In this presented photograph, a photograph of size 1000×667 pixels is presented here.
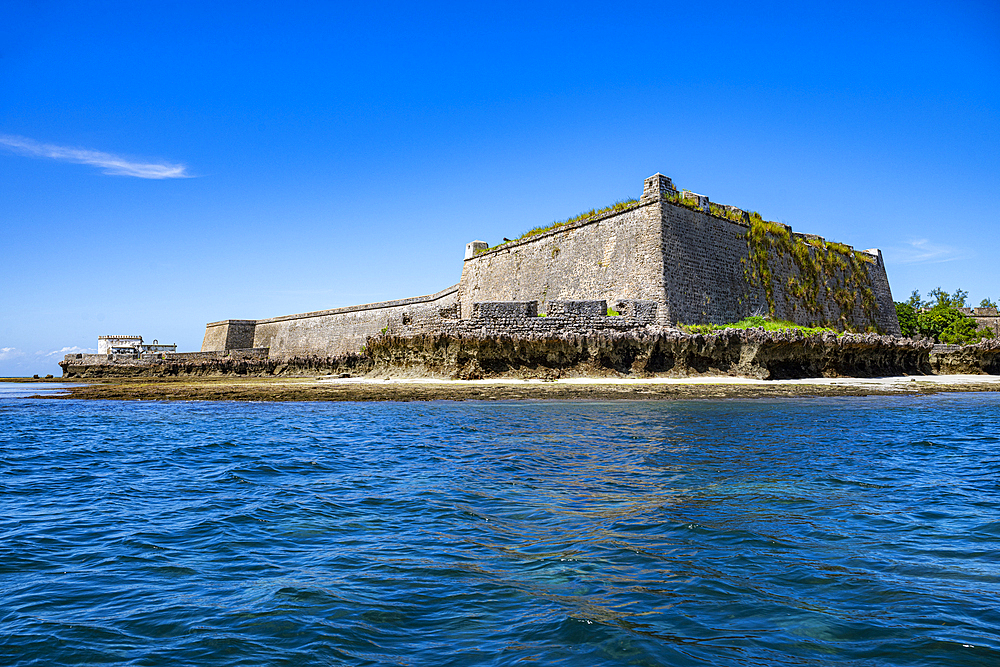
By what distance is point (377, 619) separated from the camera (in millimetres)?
2516

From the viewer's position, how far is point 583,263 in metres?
22.4

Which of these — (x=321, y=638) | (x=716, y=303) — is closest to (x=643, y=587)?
(x=321, y=638)

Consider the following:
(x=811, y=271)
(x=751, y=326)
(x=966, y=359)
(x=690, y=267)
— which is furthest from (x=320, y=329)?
(x=966, y=359)

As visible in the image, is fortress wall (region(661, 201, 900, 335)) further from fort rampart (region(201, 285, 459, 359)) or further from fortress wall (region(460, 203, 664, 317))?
fort rampart (region(201, 285, 459, 359))

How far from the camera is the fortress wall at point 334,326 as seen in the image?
30.1 meters

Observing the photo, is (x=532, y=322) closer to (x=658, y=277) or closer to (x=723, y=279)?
(x=658, y=277)

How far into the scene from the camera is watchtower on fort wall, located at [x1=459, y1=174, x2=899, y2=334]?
65.0ft

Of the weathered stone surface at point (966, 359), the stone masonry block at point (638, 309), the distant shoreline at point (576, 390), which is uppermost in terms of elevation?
the stone masonry block at point (638, 309)

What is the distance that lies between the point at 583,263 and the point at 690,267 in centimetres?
416

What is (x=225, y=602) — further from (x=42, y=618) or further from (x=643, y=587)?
(x=643, y=587)

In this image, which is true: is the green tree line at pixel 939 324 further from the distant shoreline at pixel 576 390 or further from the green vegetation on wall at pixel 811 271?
the distant shoreline at pixel 576 390

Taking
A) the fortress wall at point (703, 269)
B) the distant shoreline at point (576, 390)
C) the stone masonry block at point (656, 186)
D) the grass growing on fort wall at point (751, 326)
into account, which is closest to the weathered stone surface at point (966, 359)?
the distant shoreline at point (576, 390)

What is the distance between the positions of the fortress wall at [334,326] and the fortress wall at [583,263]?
3162 mm

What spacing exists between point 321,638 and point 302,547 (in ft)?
4.40
